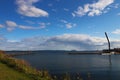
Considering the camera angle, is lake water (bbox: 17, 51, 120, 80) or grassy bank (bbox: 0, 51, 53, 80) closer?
grassy bank (bbox: 0, 51, 53, 80)

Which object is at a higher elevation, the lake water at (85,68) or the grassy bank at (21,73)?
the grassy bank at (21,73)

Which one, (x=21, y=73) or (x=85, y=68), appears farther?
(x=85, y=68)

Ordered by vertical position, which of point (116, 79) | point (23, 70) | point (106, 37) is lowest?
point (116, 79)

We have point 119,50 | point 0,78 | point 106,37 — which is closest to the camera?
point 0,78

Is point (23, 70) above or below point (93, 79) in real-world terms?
above

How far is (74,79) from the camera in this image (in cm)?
4078

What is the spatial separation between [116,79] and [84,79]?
23.2 ft

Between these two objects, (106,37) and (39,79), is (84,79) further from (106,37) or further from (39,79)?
(106,37)

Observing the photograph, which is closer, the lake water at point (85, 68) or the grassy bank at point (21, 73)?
the grassy bank at point (21, 73)

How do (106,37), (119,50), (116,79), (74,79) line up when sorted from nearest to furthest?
(74,79) → (116,79) → (106,37) → (119,50)

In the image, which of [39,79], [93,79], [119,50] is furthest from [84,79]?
[119,50]

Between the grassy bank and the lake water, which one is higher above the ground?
the grassy bank

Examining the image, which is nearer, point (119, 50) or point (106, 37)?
point (106, 37)

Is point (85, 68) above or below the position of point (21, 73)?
below
